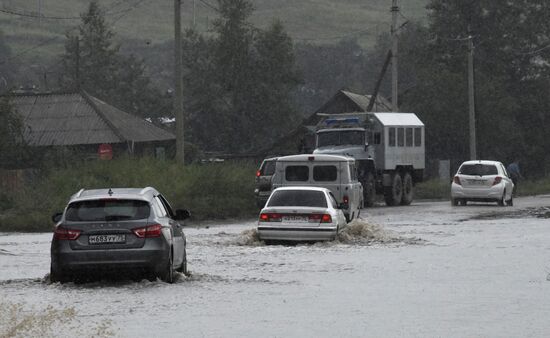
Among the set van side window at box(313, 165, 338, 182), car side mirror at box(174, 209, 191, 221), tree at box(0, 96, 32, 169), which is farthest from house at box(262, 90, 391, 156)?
car side mirror at box(174, 209, 191, 221)

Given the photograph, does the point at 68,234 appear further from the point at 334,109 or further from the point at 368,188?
the point at 334,109

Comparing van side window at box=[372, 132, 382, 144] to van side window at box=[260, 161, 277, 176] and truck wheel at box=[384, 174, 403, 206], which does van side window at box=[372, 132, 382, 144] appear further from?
van side window at box=[260, 161, 277, 176]

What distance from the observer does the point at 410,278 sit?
1917 centimetres

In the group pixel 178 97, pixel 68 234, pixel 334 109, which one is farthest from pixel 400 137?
pixel 334 109

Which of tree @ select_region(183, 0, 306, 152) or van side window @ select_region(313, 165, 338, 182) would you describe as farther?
tree @ select_region(183, 0, 306, 152)

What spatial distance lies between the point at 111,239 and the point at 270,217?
7.97 metres

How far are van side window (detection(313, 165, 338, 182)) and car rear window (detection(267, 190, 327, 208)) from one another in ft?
23.6

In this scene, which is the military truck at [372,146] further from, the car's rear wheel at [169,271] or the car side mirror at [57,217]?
the car's rear wheel at [169,271]

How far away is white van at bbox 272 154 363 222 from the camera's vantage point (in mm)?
32750

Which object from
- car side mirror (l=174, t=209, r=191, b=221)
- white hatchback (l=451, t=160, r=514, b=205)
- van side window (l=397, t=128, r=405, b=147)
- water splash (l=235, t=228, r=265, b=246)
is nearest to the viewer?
car side mirror (l=174, t=209, r=191, b=221)

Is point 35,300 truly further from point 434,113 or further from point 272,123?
point 272,123

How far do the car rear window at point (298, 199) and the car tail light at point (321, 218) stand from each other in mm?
341

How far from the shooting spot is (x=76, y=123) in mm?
69750

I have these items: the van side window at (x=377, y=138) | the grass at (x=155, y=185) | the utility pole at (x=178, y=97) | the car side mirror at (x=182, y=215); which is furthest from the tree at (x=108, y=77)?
the car side mirror at (x=182, y=215)
